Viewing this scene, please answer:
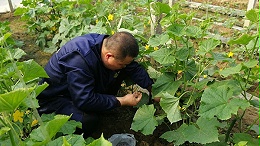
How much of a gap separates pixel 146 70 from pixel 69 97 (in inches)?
28.9

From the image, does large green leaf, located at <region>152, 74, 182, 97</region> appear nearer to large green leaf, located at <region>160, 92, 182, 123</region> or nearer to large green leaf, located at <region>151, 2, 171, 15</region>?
large green leaf, located at <region>160, 92, 182, 123</region>

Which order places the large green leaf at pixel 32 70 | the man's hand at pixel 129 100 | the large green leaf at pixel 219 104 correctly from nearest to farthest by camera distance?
the large green leaf at pixel 32 70 < the large green leaf at pixel 219 104 < the man's hand at pixel 129 100

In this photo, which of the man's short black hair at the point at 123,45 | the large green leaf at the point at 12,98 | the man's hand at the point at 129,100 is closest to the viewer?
the large green leaf at the point at 12,98

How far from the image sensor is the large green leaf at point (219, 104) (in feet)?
5.85

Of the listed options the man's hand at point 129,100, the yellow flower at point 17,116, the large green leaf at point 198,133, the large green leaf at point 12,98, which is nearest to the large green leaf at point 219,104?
the large green leaf at point 198,133

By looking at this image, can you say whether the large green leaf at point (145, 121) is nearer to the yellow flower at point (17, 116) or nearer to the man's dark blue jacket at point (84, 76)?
the man's dark blue jacket at point (84, 76)

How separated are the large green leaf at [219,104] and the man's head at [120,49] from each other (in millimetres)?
637

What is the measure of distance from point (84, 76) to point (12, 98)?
Result: 119 cm

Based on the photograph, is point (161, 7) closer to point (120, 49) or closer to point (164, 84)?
point (120, 49)

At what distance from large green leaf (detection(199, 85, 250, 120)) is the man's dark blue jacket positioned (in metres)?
0.81

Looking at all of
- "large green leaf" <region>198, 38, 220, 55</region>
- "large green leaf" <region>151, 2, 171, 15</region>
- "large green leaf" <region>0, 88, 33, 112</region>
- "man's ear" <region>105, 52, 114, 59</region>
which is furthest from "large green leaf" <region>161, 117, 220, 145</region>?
"large green leaf" <region>0, 88, 33, 112</region>

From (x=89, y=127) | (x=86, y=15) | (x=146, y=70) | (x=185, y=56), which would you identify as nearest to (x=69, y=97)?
(x=89, y=127)

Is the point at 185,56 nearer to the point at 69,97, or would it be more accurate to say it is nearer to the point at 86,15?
the point at 69,97

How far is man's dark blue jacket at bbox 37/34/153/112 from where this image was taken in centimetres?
231
